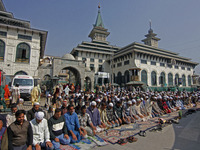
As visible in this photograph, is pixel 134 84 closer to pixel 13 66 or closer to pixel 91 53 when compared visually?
pixel 91 53

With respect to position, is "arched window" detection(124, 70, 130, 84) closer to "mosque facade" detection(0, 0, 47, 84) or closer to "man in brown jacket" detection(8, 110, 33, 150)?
"mosque facade" detection(0, 0, 47, 84)

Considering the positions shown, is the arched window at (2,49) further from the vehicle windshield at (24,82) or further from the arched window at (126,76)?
the arched window at (126,76)

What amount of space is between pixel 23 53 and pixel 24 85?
32.9 ft

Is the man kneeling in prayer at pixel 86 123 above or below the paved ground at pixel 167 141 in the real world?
above

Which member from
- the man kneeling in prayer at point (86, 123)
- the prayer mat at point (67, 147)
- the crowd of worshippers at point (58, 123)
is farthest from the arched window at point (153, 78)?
the prayer mat at point (67, 147)

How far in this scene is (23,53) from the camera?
739 inches

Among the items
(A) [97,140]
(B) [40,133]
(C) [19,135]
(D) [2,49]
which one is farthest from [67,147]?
(D) [2,49]

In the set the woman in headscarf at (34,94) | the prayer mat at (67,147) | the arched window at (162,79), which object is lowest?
the prayer mat at (67,147)

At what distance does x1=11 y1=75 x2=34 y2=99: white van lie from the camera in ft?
35.3

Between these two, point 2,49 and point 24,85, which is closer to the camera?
point 24,85

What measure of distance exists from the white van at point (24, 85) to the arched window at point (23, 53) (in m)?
8.66

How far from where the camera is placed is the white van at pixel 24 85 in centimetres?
1077

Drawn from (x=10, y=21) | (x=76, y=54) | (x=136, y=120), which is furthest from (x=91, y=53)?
(x=136, y=120)

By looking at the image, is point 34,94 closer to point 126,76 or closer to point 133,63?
point 133,63
